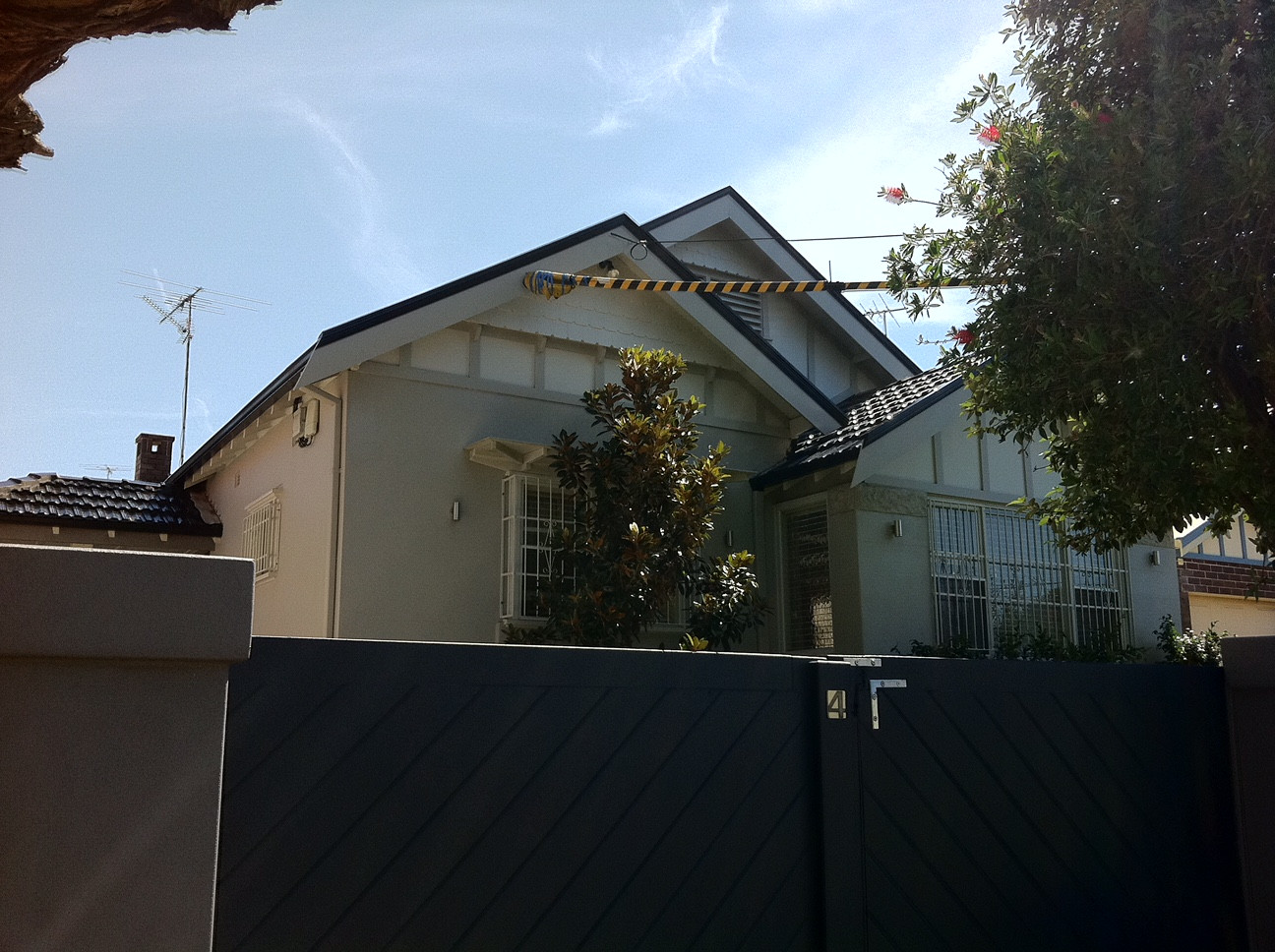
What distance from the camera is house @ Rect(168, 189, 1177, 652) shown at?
10.6 metres

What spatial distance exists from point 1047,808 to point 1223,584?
13.1 meters

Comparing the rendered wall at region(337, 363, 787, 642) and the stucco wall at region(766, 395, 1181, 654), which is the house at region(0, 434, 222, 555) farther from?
the stucco wall at region(766, 395, 1181, 654)

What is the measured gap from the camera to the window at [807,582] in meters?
12.0

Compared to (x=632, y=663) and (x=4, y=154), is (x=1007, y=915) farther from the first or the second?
(x=4, y=154)

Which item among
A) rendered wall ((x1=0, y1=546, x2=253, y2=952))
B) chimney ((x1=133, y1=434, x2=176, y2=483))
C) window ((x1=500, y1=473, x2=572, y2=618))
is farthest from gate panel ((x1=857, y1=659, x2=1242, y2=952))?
chimney ((x1=133, y1=434, x2=176, y2=483))

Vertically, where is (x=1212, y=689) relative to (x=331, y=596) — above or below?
below

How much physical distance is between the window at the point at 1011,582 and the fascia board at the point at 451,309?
4.35 metres

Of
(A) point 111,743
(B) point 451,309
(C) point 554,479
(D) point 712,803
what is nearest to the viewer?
(A) point 111,743

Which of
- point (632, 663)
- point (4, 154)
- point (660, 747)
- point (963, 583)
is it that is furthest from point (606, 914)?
point (963, 583)

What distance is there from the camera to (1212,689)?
6.54 m

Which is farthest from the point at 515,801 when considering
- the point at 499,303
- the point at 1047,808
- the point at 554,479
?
the point at 499,303

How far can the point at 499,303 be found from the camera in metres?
11.1

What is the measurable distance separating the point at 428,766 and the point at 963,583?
352 inches

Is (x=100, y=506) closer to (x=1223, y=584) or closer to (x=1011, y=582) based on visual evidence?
(x=1011, y=582)
